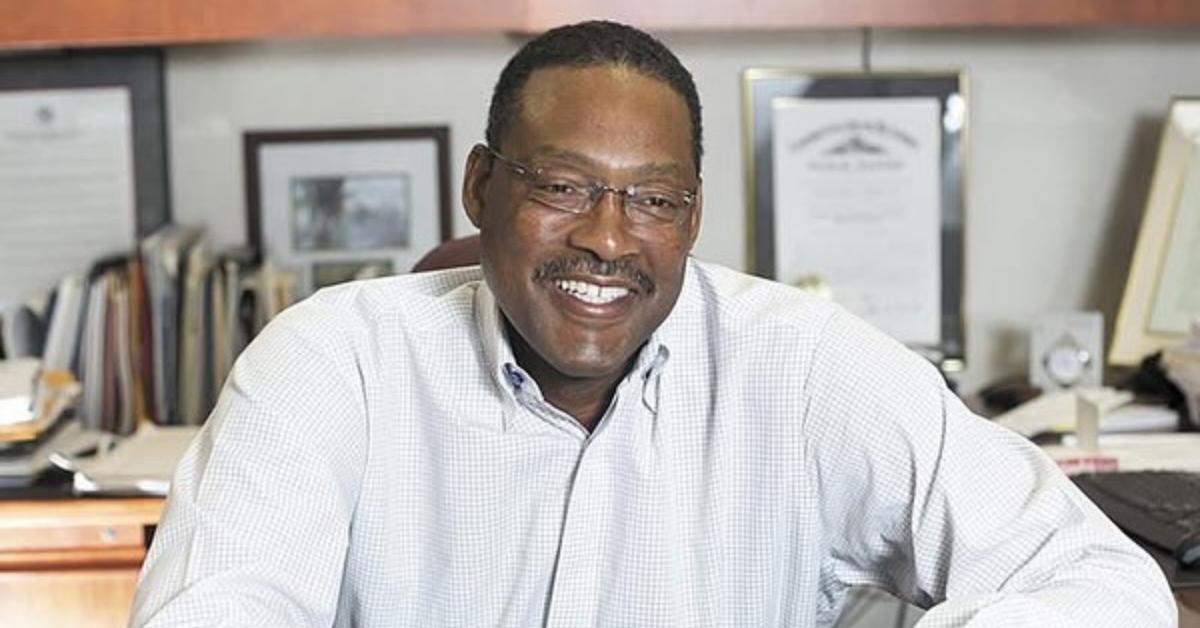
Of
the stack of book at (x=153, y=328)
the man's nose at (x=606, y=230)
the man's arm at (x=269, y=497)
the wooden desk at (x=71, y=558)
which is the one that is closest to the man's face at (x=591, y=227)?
the man's nose at (x=606, y=230)

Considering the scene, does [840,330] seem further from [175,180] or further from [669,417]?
[175,180]

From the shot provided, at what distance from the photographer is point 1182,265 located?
286 cm

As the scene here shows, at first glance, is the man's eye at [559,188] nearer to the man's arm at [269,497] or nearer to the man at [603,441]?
the man at [603,441]

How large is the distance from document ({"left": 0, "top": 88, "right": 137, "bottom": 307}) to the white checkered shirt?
1.25 metres

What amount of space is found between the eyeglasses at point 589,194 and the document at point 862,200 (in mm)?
1343

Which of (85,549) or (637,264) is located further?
(85,549)

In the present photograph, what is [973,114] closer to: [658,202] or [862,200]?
[862,200]

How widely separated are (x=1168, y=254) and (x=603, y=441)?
4.81ft

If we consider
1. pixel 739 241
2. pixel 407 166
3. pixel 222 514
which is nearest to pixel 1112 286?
pixel 739 241

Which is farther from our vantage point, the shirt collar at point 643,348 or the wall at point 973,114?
the wall at point 973,114

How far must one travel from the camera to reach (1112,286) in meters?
3.02

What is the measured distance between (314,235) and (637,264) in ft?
4.61

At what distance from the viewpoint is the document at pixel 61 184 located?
2895mm

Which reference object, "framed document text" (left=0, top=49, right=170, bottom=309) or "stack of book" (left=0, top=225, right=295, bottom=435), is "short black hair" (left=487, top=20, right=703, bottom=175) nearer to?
"stack of book" (left=0, top=225, right=295, bottom=435)
